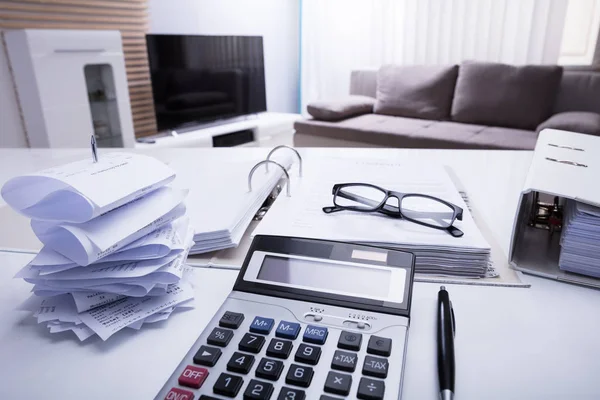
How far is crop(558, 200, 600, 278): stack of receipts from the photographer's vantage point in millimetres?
472

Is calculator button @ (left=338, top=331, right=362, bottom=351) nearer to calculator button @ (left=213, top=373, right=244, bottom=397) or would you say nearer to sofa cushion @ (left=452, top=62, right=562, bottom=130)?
calculator button @ (left=213, top=373, right=244, bottom=397)

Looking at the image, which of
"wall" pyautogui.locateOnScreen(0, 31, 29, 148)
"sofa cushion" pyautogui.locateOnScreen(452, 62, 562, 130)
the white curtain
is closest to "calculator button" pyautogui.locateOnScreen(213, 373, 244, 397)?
"wall" pyautogui.locateOnScreen(0, 31, 29, 148)

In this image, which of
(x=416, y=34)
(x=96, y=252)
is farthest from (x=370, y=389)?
(x=416, y=34)

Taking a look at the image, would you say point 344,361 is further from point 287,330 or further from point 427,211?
point 427,211

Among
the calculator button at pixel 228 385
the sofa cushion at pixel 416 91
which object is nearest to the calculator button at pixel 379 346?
the calculator button at pixel 228 385

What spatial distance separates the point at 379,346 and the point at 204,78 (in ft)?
9.59

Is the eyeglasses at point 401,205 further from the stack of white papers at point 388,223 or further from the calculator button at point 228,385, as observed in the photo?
the calculator button at point 228,385

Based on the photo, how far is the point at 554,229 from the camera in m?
0.60

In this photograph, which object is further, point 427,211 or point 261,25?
point 261,25

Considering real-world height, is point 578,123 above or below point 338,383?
below

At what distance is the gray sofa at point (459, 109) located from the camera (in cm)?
252

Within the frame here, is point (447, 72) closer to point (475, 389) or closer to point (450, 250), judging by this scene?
point (450, 250)

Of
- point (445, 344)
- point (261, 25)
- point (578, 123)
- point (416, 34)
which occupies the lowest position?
point (578, 123)

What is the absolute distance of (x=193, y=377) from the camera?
0.34 m
